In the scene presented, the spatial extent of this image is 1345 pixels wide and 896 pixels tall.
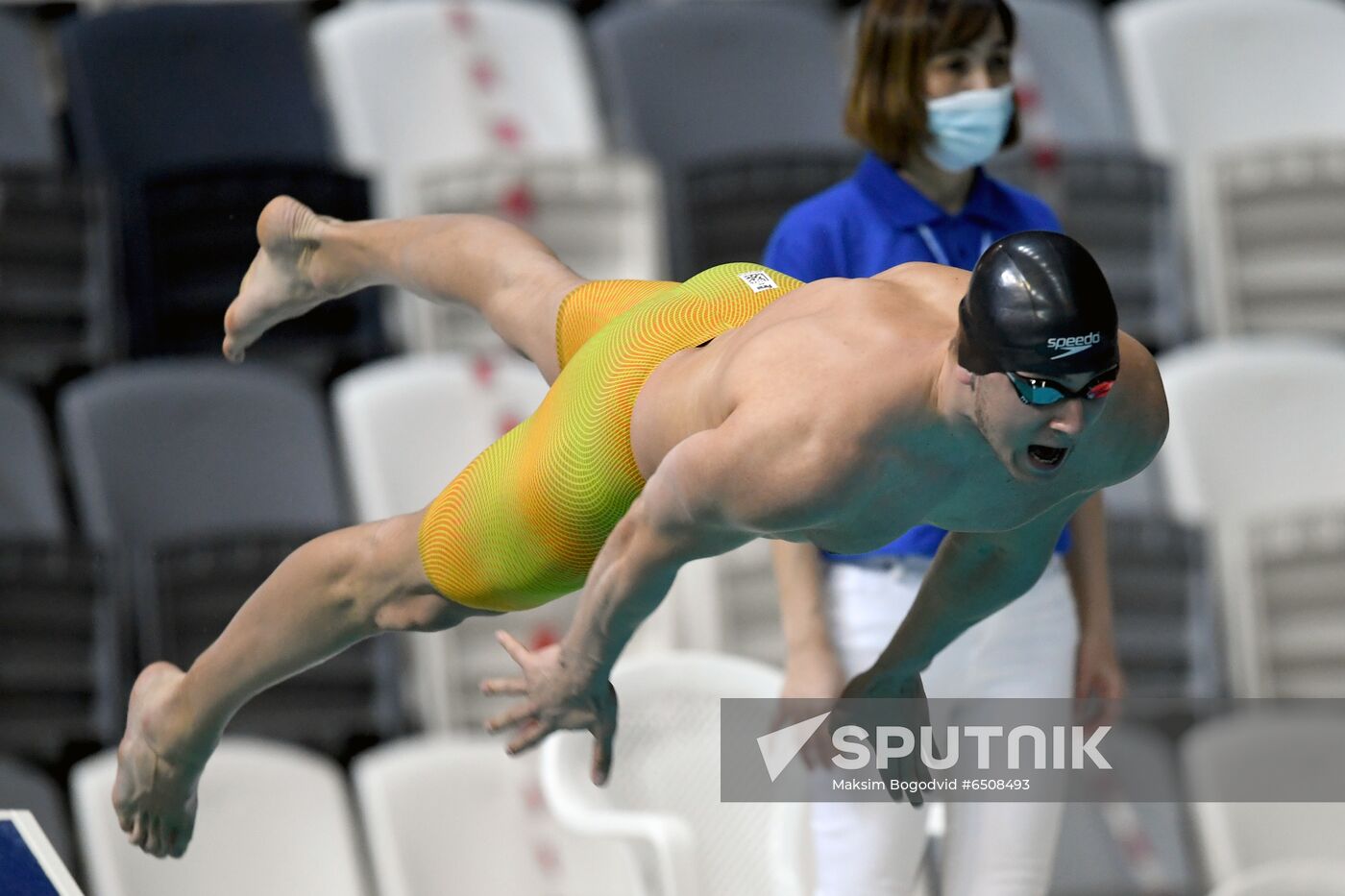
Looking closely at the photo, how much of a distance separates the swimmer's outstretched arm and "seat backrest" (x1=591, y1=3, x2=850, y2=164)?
9.00ft

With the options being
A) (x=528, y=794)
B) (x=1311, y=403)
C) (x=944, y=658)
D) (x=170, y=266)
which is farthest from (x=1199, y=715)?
(x=170, y=266)

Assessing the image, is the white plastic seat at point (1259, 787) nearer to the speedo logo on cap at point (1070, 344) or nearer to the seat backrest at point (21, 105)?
the speedo logo on cap at point (1070, 344)

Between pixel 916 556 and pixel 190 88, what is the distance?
2.59m

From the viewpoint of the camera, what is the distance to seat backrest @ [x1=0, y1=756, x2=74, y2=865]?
3604 mm

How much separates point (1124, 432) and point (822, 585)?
0.72 metres

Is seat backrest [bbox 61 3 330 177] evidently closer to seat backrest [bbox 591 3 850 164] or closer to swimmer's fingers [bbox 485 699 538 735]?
seat backrest [bbox 591 3 850 164]

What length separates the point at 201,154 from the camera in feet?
15.4

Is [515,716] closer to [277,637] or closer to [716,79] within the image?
[277,637]

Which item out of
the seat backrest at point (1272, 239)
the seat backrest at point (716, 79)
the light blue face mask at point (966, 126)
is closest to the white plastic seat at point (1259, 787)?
the seat backrest at point (1272, 239)

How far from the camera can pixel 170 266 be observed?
4.42 meters

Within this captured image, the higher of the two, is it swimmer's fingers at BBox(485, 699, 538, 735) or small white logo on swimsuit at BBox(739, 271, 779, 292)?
small white logo on swimsuit at BBox(739, 271, 779, 292)

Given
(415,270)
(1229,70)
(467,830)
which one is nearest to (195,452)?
(467,830)

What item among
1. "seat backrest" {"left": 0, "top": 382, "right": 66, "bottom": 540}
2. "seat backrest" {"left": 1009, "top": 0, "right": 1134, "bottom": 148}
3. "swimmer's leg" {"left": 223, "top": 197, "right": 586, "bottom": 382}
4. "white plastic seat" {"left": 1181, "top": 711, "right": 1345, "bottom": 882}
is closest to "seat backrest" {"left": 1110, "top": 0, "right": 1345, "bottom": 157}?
"seat backrest" {"left": 1009, "top": 0, "right": 1134, "bottom": 148}

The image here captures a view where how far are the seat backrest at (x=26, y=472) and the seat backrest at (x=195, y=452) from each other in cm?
5
